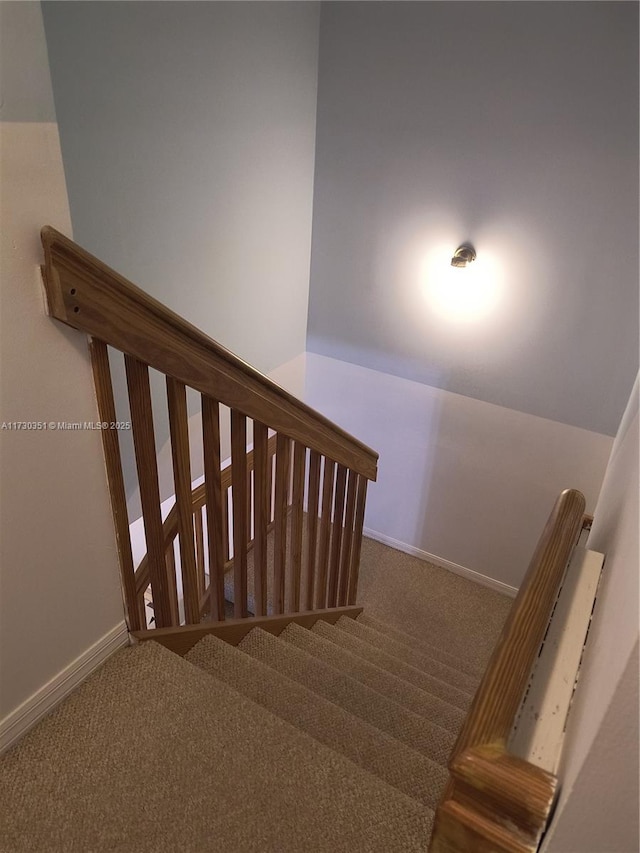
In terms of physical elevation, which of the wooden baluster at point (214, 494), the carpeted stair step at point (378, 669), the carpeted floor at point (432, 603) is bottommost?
the carpeted floor at point (432, 603)

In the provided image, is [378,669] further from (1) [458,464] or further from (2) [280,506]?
(1) [458,464]

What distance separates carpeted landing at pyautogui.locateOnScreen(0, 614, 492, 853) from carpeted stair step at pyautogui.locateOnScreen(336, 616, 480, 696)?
1097mm

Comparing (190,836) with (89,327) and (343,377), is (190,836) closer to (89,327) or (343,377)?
(89,327)

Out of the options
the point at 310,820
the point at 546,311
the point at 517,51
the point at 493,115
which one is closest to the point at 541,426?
the point at 546,311

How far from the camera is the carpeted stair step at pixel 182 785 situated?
1.07 metres

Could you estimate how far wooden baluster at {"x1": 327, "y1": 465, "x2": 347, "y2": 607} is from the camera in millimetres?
2480

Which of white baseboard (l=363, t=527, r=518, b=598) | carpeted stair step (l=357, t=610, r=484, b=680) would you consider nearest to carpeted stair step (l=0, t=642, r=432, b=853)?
carpeted stair step (l=357, t=610, r=484, b=680)

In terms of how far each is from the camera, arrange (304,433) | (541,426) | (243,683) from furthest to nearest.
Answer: (541,426), (304,433), (243,683)

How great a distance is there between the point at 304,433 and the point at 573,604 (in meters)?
1.03

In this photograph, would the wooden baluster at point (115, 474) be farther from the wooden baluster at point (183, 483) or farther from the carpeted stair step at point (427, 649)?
the carpeted stair step at point (427, 649)

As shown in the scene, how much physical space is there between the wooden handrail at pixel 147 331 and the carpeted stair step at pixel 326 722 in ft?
2.15

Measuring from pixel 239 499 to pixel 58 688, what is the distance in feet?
2.06

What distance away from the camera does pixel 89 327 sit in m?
1.03

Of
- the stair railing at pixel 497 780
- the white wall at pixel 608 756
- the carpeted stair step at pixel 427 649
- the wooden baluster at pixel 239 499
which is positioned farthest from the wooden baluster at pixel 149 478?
the carpeted stair step at pixel 427 649
